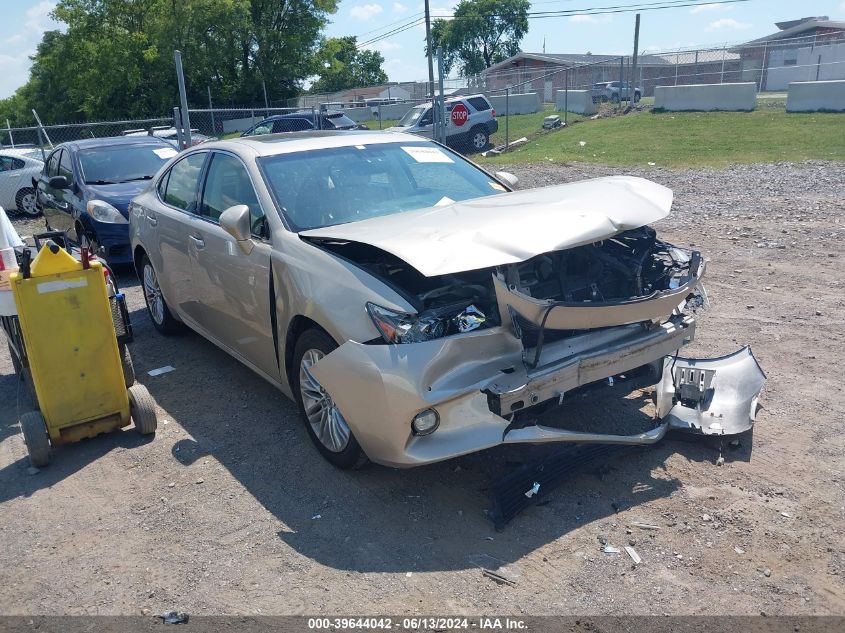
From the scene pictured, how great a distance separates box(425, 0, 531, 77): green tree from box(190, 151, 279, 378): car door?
83397 millimetres

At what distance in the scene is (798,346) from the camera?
5613mm

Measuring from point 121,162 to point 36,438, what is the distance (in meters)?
6.78

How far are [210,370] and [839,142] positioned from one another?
17.2 m

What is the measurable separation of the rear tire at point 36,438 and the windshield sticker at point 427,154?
3049 millimetres

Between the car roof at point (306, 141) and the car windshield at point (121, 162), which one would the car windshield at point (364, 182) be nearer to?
the car roof at point (306, 141)

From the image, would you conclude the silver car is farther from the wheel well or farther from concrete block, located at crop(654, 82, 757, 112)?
concrete block, located at crop(654, 82, 757, 112)

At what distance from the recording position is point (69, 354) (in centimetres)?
453

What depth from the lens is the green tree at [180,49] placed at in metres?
46.0

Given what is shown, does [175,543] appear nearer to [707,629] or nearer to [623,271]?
[707,629]

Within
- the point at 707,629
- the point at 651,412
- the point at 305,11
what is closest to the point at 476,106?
the point at 651,412

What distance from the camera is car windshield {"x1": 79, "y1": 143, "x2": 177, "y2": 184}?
32.7 ft

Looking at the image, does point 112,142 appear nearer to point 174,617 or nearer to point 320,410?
point 320,410

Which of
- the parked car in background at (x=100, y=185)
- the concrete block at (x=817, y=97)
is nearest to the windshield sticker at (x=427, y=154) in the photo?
the parked car in background at (x=100, y=185)

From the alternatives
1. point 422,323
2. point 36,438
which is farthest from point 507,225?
point 36,438
